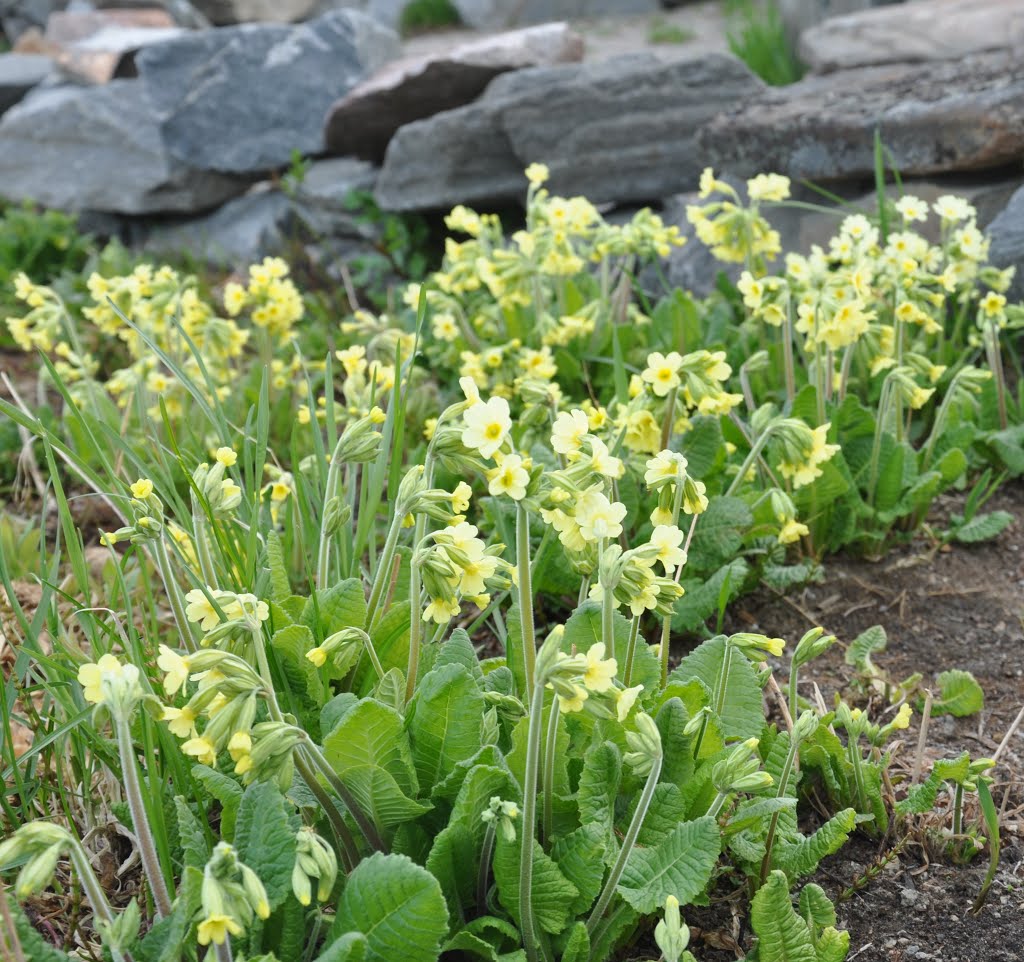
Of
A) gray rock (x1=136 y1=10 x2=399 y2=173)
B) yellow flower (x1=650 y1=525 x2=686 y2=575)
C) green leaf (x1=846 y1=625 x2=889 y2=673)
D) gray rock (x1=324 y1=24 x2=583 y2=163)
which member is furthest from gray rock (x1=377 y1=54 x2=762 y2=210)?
yellow flower (x1=650 y1=525 x2=686 y2=575)

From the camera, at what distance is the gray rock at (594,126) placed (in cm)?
465

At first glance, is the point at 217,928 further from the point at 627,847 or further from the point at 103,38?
the point at 103,38

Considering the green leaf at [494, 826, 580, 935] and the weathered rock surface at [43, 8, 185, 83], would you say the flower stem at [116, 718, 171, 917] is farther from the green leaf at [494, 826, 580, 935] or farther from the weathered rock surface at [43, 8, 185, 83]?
the weathered rock surface at [43, 8, 185, 83]

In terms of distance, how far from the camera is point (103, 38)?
7383 millimetres

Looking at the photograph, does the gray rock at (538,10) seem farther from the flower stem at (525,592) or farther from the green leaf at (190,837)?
the green leaf at (190,837)

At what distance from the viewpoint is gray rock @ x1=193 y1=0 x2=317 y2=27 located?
30.2 feet

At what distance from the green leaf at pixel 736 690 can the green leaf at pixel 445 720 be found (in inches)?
17.5

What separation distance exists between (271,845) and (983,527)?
193cm

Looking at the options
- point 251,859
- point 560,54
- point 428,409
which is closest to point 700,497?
point 251,859

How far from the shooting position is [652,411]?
2434 millimetres

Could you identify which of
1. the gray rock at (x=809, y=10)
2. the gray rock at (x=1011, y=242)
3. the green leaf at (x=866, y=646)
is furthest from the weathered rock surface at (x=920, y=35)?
the green leaf at (x=866, y=646)

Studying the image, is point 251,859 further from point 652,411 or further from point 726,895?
point 652,411

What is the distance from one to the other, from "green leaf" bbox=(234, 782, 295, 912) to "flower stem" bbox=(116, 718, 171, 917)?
0.35ft

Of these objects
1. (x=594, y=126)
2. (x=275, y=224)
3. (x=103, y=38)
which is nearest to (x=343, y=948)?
(x=594, y=126)
